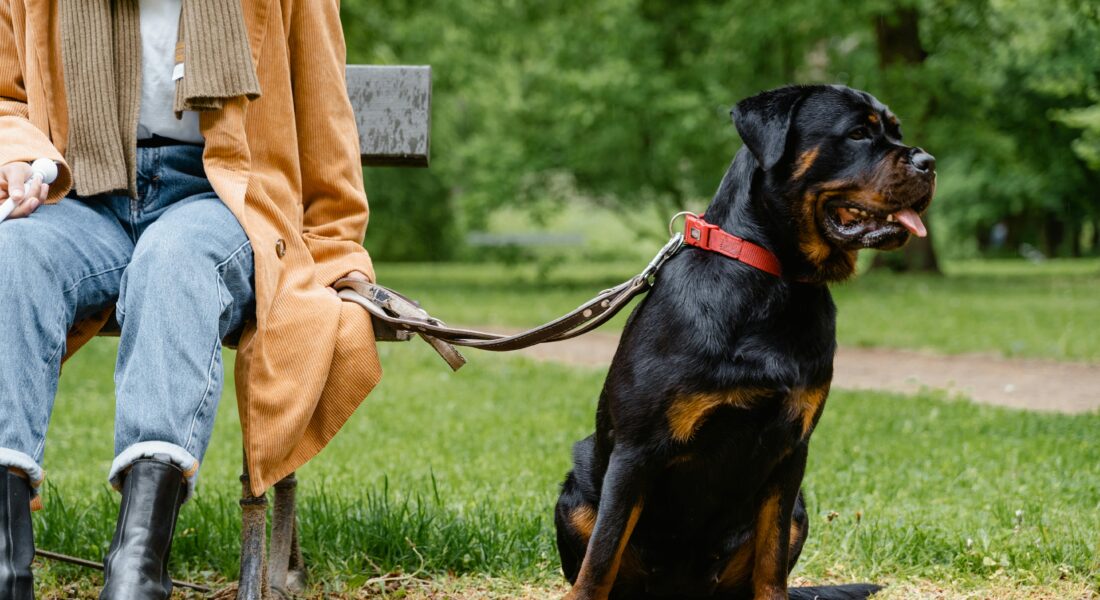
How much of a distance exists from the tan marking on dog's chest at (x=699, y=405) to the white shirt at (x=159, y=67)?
1.53m

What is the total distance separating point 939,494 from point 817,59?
647 inches

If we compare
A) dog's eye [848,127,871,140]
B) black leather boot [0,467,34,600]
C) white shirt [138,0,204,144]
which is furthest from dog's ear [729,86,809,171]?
black leather boot [0,467,34,600]

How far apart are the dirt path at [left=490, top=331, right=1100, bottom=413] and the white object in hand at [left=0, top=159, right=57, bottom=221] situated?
6990 mm

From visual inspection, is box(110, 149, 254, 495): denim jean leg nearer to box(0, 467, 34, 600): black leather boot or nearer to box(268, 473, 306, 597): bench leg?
box(0, 467, 34, 600): black leather boot

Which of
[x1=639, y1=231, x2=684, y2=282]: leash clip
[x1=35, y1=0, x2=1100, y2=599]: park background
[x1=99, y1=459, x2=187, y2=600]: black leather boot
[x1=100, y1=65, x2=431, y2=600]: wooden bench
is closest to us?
[x1=99, y1=459, x2=187, y2=600]: black leather boot

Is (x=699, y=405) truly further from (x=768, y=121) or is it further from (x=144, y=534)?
(x=144, y=534)

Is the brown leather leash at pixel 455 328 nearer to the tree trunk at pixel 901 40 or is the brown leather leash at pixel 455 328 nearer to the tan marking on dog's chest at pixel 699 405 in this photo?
the tan marking on dog's chest at pixel 699 405

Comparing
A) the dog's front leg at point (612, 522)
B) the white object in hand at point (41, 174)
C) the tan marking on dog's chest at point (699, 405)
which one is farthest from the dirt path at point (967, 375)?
the white object in hand at point (41, 174)

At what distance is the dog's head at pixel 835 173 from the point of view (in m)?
2.94

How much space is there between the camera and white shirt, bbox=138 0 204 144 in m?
3.14

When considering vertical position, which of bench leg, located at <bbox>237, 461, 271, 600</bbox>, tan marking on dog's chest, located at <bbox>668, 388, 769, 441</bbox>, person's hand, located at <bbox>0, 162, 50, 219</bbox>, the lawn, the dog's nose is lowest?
the lawn

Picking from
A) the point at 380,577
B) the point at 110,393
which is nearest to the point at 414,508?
the point at 380,577

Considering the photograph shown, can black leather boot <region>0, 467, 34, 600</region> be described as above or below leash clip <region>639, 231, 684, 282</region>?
below

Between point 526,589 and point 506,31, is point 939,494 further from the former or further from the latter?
point 506,31
